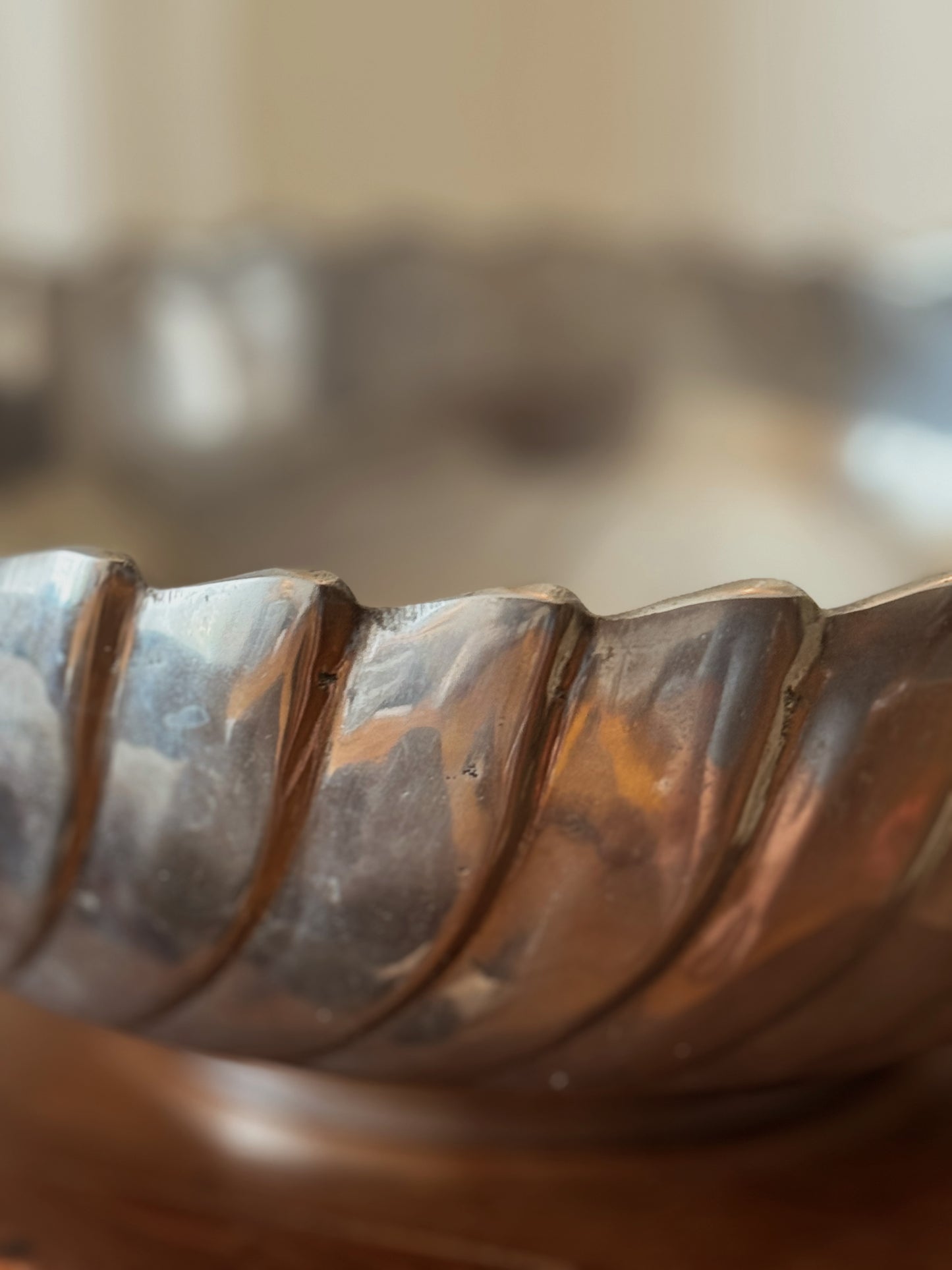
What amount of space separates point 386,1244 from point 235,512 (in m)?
0.40

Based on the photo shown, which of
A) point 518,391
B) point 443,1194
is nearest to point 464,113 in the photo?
point 518,391

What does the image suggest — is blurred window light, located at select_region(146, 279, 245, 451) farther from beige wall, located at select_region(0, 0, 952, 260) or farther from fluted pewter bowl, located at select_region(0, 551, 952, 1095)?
fluted pewter bowl, located at select_region(0, 551, 952, 1095)

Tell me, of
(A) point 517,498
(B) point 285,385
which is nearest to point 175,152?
(B) point 285,385

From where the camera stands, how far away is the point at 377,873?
173 millimetres

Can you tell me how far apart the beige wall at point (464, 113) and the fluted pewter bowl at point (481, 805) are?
752 mm

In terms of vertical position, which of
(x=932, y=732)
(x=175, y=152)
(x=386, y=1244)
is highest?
(x=175, y=152)

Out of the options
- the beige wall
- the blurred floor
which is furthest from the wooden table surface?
the beige wall

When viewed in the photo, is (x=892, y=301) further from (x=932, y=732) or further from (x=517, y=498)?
(x=932, y=732)

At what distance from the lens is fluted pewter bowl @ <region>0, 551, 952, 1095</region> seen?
16 cm

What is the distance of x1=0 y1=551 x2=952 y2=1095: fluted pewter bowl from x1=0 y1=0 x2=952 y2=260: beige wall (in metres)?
0.75

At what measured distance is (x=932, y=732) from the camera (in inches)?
6.6

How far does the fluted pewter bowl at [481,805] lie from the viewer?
0.16 meters

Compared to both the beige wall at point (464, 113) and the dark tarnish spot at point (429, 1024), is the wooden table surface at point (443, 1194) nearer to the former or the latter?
the dark tarnish spot at point (429, 1024)

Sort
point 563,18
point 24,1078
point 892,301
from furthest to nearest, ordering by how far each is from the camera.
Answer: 1. point 563,18
2. point 892,301
3. point 24,1078
